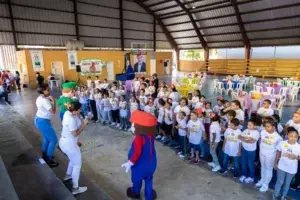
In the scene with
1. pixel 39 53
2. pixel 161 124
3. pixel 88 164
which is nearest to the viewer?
pixel 88 164

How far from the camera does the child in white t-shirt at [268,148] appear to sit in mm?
2793

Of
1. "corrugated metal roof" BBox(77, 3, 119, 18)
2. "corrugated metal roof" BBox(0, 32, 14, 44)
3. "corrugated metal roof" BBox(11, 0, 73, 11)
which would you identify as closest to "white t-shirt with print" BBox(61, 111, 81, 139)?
"corrugated metal roof" BBox(0, 32, 14, 44)

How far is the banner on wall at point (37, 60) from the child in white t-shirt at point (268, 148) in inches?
574

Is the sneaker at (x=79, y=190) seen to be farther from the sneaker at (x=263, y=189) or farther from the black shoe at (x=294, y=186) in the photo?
the black shoe at (x=294, y=186)

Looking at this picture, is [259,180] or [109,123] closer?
[259,180]

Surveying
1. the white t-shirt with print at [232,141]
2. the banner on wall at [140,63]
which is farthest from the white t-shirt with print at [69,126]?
the banner on wall at [140,63]

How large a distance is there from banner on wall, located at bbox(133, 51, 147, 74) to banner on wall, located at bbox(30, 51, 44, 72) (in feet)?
25.7

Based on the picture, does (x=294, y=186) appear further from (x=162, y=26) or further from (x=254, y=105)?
(x=162, y=26)

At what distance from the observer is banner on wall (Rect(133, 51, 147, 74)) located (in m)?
18.9

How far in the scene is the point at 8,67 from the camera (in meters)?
15.6

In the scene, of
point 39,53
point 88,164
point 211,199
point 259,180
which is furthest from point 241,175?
point 39,53

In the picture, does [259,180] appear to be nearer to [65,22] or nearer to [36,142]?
[36,142]

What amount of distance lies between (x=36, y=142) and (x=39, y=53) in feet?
37.1

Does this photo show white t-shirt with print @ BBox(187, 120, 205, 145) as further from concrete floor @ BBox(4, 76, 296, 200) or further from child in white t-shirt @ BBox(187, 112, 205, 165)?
concrete floor @ BBox(4, 76, 296, 200)
